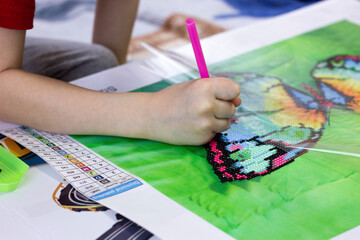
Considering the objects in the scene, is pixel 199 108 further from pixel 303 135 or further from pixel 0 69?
pixel 0 69

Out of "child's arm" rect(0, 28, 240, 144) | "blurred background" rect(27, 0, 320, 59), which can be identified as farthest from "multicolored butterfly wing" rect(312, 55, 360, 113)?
"blurred background" rect(27, 0, 320, 59)

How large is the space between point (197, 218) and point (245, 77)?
0.29 m

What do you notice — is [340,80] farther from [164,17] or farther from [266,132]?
[164,17]

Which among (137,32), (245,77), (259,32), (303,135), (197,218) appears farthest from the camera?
(137,32)

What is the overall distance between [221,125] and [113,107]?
0.41 ft

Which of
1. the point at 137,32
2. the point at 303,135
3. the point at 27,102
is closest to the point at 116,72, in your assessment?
the point at 27,102

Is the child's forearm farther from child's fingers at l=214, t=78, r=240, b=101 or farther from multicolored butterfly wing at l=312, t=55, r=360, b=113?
multicolored butterfly wing at l=312, t=55, r=360, b=113

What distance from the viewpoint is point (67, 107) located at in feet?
1.65

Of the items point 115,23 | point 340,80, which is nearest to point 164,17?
point 115,23

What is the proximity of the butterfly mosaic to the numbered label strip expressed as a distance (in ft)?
0.33

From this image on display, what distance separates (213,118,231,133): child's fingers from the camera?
1.53 ft

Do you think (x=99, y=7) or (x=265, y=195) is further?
(x=99, y=7)

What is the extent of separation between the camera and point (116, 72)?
0.64m

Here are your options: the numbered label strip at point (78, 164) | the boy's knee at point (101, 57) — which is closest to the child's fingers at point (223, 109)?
the numbered label strip at point (78, 164)
